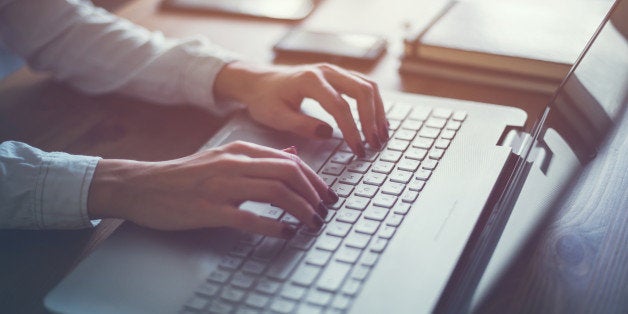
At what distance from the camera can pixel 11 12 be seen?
1020 mm

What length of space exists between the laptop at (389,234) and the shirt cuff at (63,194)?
0.06m

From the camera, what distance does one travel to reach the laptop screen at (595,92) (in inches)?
27.9

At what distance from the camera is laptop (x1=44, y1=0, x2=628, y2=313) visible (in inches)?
22.5

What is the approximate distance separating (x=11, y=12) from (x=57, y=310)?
2.02 ft

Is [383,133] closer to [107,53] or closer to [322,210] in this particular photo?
[322,210]

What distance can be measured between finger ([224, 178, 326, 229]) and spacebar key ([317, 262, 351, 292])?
0.06 m

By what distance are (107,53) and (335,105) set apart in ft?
1.33

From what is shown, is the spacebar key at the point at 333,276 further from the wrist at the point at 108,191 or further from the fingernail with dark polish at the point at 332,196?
the wrist at the point at 108,191

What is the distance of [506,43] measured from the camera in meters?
0.90

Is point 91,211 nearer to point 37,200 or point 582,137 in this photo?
point 37,200

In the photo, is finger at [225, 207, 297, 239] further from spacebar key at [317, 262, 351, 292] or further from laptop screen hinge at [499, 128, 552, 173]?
laptop screen hinge at [499, 128, 552, 173]

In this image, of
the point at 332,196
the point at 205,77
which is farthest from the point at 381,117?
the point at 205,77

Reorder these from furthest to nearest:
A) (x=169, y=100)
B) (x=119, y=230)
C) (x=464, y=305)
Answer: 1. (x=169, y=100)
2. (x=119, y=230)
3. (x=464, y=305)

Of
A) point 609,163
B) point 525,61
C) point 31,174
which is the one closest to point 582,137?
point 609,163
